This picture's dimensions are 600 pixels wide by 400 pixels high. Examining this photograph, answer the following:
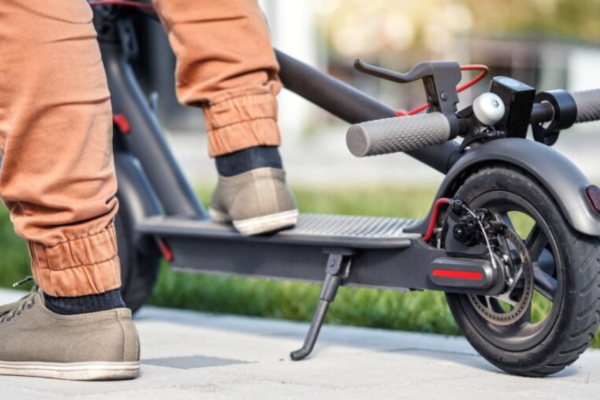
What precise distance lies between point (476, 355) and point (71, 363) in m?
0.97

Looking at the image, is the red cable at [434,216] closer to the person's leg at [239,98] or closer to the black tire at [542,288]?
the black tire at [542,288]

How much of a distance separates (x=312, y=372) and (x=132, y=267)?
1.01 meters

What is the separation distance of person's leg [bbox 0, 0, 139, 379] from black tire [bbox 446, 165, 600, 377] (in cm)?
75

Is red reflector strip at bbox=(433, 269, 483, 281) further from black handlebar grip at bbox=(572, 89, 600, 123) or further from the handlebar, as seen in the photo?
black handlebar grip at bbox=(572, 89, 600, 123)

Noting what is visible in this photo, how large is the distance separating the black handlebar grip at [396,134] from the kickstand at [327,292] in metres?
0.41

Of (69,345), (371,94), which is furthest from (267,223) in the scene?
(371,94)

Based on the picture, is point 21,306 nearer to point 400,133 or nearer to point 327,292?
point 327,292

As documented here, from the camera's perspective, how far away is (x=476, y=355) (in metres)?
2.92

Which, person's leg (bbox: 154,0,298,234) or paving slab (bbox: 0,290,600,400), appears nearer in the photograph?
paving slab (bbox: 0,290,600,400)

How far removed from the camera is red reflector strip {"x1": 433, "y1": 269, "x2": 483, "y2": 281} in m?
2.57

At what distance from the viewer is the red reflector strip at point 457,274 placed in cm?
257

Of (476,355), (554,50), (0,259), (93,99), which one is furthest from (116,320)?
(554,50)

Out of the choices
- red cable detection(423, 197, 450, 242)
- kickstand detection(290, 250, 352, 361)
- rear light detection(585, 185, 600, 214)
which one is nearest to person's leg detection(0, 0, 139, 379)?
kickstand detection(290, 250, 352, 361)

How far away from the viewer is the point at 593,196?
96.9 inches
